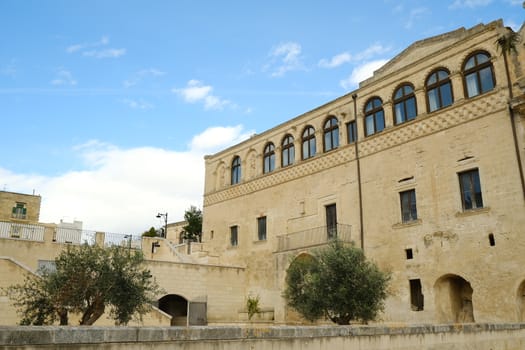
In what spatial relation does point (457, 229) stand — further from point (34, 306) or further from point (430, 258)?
point (34, 306)

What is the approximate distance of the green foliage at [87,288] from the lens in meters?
11.1

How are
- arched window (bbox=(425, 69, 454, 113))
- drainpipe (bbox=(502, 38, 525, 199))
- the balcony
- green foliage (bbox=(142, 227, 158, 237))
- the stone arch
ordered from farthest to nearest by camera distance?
green foliage (bbox=(142, 227, 158, 237)) → the balcony → arched window (bbox=(425, 69, 454, 113)) → drainpipe (bbox=(502, 38, 525, 199)) → the stone arch

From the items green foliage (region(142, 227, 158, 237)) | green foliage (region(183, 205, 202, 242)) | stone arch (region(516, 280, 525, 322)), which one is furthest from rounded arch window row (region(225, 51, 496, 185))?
green foliage (region(142, 227, 158, 237))

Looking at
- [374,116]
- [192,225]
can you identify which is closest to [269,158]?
[374,116]

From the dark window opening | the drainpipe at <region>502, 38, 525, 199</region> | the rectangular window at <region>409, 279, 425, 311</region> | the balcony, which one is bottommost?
the rectangular window at <region>409, 279, 425, 311</region>

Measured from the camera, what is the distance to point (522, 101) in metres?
14.1

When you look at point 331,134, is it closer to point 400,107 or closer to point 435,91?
point 400,107

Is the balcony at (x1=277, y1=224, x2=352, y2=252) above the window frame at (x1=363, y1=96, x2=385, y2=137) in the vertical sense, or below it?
below

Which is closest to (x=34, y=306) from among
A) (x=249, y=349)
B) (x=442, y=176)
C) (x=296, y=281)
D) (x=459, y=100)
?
(x=296, y=281)

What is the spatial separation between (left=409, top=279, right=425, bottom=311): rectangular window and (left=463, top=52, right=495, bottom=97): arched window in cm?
710

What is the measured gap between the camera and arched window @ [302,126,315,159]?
72.3 ft

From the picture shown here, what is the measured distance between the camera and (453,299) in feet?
50.5

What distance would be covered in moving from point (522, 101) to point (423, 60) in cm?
452

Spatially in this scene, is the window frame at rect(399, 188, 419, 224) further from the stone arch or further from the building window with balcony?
the building window with balcony
